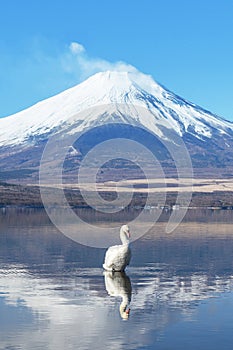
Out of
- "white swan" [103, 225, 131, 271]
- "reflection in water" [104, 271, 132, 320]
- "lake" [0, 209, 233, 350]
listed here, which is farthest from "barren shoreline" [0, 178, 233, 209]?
"reflection in water" [104, 271, 132, 320]

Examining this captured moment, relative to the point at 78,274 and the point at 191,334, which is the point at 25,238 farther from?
the point at 191,334

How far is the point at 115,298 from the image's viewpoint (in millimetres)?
21422

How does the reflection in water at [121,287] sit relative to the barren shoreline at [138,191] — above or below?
below

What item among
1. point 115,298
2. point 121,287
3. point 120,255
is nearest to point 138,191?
point 120,255

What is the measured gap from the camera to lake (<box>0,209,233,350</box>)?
53.5 ft

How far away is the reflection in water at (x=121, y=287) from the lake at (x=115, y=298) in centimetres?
3

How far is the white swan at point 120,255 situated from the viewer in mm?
26094

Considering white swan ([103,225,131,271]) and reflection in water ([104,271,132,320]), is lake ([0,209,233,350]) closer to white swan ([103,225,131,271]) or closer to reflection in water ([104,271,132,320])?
reflection in water ([104,271,132,320])

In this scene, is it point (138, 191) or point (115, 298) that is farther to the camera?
point (138, 191)

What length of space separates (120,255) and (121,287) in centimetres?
292

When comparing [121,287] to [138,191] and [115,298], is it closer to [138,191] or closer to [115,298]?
[115,298]

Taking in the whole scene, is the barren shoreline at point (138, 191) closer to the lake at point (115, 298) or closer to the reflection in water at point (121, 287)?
the lake at point (115, 298)

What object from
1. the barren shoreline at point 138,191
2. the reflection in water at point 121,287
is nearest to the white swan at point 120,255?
the reflection in water at point 121,287

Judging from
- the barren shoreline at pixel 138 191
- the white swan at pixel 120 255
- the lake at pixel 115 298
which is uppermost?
the barren shoreline at pixel 138 191
